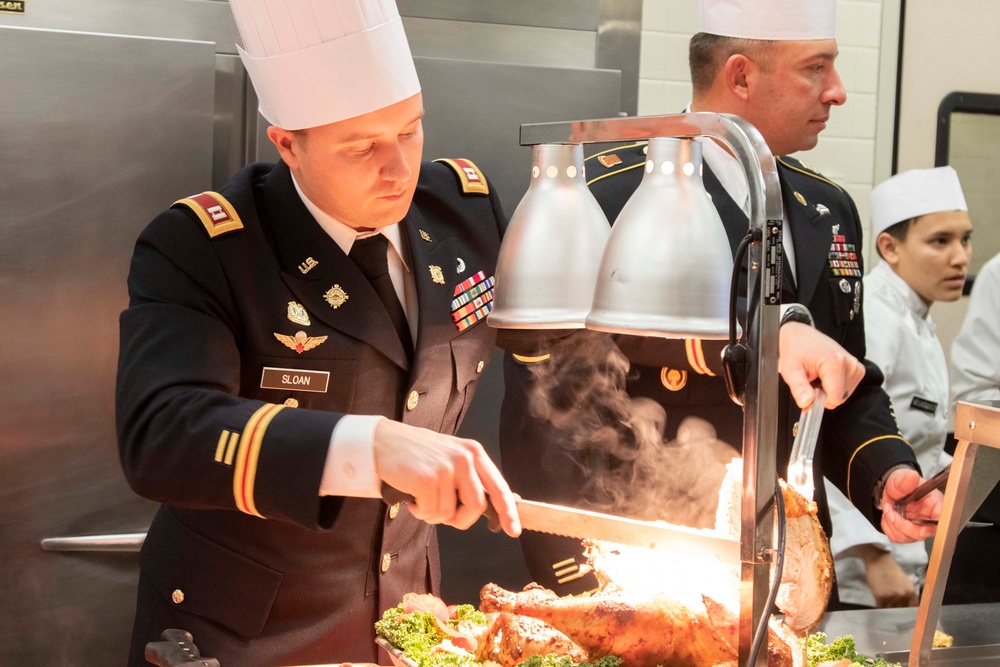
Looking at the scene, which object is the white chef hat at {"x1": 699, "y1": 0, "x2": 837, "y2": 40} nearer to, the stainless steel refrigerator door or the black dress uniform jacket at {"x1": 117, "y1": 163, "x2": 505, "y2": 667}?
the black dress uniform jacket at {"x1": 117, "y1": 163, "x2": 505, "y2": 667}

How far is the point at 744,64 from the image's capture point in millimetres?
2275

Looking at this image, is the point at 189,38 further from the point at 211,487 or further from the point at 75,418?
the point at 211,487

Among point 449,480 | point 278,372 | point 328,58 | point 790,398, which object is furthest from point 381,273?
point 790,398

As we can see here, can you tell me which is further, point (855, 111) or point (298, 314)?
point (855, 111)

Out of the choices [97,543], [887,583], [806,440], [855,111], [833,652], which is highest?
[855,111]

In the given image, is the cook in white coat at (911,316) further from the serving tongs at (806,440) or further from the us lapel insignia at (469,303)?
the serving tongs at (806,440)

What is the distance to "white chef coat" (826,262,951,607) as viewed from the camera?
3.65 metres

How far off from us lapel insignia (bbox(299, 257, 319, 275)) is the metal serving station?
0.77m

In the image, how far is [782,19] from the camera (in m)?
2.26

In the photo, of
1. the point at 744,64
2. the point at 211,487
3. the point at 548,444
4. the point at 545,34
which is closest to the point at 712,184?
the point at 744,64

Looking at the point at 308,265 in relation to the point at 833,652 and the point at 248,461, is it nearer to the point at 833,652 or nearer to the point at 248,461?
the point at 248,461

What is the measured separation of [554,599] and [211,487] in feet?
1.62

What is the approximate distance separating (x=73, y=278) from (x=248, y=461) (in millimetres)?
1259

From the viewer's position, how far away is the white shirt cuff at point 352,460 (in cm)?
130
